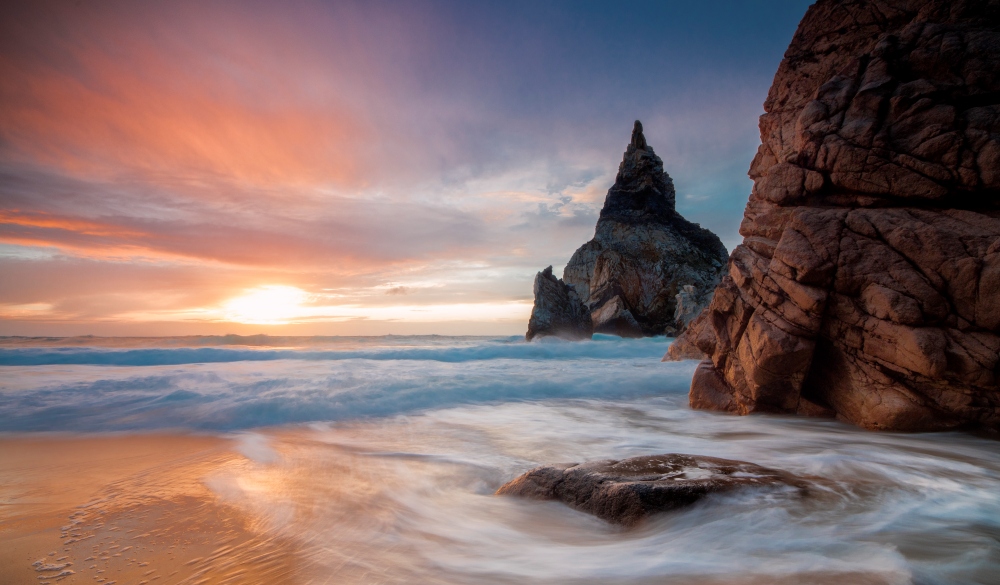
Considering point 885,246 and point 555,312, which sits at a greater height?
point 555,312

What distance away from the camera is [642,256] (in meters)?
44.7

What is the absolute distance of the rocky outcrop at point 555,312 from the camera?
120ft

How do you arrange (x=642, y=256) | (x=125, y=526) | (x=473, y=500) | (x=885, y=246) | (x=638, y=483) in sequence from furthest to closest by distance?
(x=642, y=256) → (x=885, y=246) → (x=473, y=500) → (x=638, y=483) → (x=125, y=526)

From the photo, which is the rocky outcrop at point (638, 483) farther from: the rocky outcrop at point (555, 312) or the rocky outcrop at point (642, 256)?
the rocky outcrop at point (642, 256)

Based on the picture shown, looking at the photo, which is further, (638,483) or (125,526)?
(638,483)

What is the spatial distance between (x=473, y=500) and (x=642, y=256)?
43108 mm

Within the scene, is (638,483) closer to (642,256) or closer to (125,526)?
(125,526)

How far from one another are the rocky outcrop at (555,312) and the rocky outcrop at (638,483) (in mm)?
31768

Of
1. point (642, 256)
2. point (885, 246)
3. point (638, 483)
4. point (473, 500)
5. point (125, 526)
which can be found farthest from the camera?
point (642, 256)

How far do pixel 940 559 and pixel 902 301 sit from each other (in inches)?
178

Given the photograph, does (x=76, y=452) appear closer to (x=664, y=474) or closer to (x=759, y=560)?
(x=664, y=474)

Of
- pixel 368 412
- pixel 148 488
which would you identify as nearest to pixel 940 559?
pixel 148 488

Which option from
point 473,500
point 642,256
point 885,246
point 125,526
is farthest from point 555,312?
point 125,526

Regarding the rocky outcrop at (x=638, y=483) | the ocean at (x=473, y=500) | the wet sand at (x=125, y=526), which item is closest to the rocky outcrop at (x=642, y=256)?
the ocean at (x=473, y=500)
